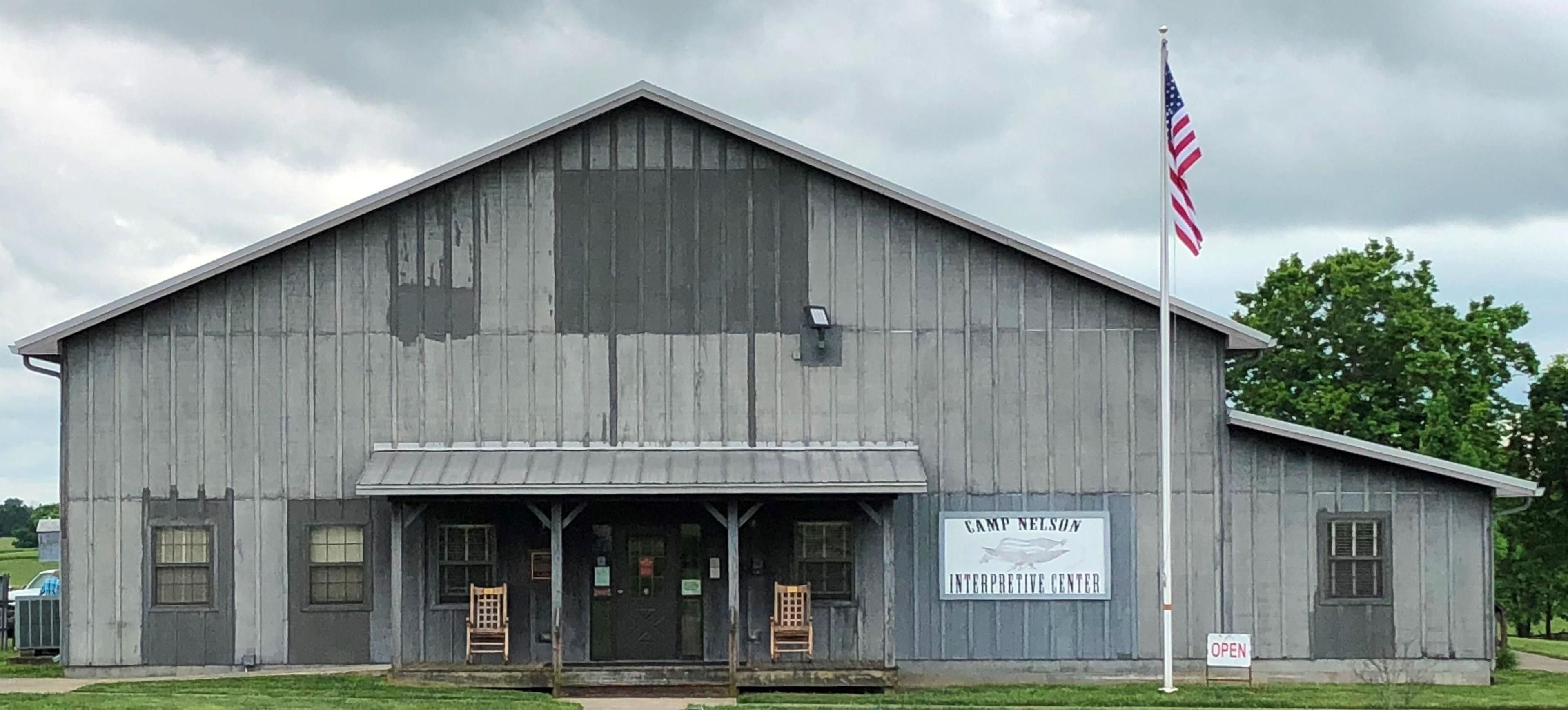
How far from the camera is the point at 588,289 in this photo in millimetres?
22734

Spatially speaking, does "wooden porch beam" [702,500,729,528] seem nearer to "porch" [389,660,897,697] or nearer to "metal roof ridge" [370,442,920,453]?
"metal roof ridge" [370,442,920,453]

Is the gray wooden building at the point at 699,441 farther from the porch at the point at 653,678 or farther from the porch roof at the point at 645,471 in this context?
the porch at the point at 653,678

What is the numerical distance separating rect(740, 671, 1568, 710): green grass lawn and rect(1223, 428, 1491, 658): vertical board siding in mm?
715

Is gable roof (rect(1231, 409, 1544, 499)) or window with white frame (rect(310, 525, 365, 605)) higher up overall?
gable roof (rect(1231, 409, 1544, 499))

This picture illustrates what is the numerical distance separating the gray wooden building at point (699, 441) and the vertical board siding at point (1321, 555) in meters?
0.04

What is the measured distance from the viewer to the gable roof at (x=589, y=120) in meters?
22.3

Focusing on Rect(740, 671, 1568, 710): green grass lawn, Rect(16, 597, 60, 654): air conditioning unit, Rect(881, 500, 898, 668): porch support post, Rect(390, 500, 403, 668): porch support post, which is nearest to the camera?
Rect(740, 671, 1568, 710): green grass lawn

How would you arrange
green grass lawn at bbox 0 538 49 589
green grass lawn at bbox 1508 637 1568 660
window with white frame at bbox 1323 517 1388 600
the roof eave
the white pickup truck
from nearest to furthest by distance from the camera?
1. the roof eave
2. window with white frame at bbox 1323 517 1388 600
3. the white pickup truck
4. green grass lawn at bbox 1508 637 1568 660
5. green grass lawn at bbox 0 538 49 589

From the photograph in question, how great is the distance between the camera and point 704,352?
896 inches

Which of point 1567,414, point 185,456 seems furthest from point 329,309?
point 1567,414

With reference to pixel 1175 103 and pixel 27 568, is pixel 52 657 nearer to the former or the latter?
pixel 1175 103

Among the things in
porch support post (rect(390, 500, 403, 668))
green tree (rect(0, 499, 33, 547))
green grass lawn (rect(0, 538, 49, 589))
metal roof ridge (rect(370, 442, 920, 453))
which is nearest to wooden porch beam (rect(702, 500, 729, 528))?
metal roof ridge (rect(370, 442, 920, 453))

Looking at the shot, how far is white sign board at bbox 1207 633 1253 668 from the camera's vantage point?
Answer: 21.9 meters

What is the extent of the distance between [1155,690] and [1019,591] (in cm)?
224
